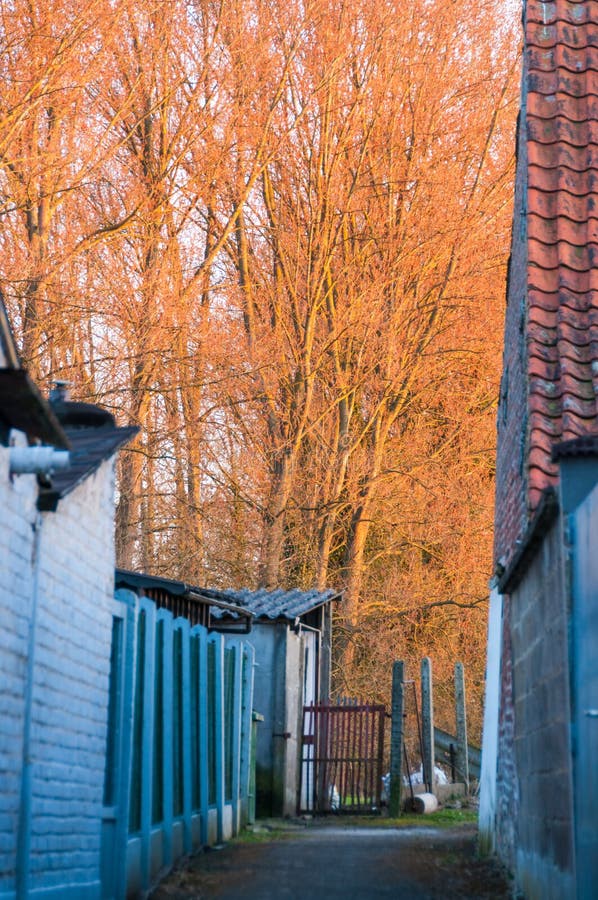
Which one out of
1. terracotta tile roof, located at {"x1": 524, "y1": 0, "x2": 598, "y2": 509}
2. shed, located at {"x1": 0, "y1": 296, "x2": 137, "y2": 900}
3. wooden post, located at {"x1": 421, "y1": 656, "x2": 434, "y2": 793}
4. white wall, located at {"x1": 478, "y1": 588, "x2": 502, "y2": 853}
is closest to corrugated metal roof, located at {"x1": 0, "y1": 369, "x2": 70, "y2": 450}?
shed, located at {"x1": 0, "y1": 296, "x2": 137, "y2": 900}

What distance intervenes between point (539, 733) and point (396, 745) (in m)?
11.9

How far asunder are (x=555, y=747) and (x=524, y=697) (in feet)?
6.08

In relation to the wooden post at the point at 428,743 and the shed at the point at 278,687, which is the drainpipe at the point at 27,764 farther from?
the wooden post at the point at 428,743

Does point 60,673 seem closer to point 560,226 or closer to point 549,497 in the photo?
point 549,497

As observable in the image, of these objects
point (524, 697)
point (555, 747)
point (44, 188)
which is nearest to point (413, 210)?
point (44, 188)

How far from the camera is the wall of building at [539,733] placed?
20.2 feet

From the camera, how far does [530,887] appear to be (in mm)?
7793

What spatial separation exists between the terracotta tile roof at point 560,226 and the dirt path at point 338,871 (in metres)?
3.42

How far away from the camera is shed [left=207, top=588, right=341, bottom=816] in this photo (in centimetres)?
1895

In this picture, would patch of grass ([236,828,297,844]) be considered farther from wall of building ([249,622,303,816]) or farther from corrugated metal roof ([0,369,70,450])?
corrugated metal roof ([0,369,70,450])

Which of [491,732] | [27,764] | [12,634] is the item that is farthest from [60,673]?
[491,732]

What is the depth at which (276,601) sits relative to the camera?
68.5 feet

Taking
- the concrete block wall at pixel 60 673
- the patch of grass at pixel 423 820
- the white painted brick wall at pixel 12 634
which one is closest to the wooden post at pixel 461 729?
the patch of grass at pixel 423 820

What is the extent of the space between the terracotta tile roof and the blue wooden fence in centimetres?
326
